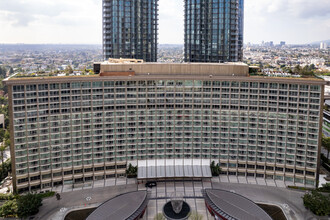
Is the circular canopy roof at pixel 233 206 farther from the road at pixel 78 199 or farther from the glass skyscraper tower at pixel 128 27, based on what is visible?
the glass skyscraper tower at pixel 128 27

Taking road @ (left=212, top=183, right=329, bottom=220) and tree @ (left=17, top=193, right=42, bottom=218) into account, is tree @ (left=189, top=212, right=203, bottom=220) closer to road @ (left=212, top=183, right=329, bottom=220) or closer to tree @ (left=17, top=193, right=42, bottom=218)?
road @ (left=212, top=183, right=329, bottom=220)

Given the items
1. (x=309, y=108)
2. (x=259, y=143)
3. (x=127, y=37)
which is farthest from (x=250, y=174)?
(x=127, y=37)

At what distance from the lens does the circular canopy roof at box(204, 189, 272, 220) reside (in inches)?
3029

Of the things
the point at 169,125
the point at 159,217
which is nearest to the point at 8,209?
the point at 159,217

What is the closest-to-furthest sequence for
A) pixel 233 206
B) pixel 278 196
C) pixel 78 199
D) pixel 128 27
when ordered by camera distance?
pixel 233 206 → pixel 78 199 → pixel 278 196 → pixel 128 27

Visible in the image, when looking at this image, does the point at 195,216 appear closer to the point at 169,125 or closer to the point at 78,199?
the point at 169,125

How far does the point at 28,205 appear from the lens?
264ft

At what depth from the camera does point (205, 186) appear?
318 feet

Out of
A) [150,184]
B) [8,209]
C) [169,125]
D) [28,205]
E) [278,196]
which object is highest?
[169,125]

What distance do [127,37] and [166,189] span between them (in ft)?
260

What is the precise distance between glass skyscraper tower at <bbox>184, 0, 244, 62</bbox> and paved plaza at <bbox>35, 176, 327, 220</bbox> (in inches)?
2648

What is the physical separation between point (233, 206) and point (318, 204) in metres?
23.9

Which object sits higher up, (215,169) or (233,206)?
(215,169)

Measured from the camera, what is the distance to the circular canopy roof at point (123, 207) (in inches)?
3025
